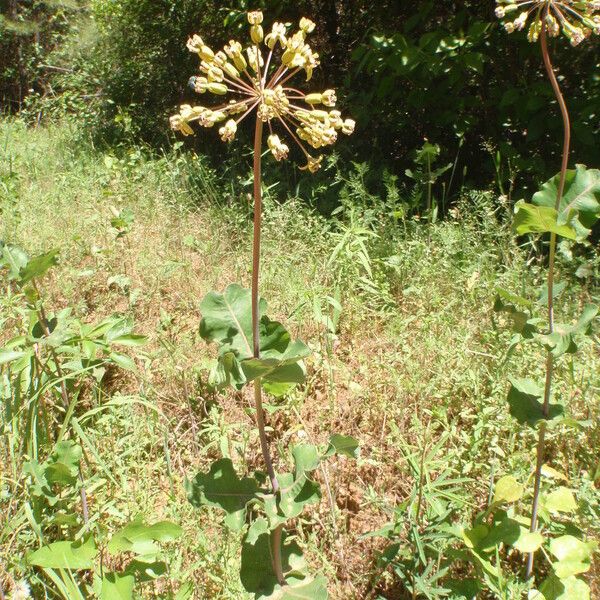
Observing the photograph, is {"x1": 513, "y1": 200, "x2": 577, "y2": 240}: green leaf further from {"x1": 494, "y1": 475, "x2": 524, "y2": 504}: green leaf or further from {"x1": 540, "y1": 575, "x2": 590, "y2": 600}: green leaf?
{"x1": 540, "y1": 575, "x2": 590, "y2": 600}: green leaf

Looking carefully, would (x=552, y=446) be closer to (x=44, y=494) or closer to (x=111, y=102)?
(x=44, y=494)

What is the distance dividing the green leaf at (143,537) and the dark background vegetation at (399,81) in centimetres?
266

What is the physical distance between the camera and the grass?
199 centimetres

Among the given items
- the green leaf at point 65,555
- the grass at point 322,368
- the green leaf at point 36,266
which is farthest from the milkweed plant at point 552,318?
the green leaf at point 36,266

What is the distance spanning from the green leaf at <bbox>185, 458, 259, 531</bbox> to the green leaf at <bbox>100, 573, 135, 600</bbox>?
0.33 m

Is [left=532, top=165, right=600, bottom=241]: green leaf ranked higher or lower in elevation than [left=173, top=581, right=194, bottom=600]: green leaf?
higher

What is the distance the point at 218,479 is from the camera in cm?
144

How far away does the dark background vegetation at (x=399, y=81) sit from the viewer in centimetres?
368

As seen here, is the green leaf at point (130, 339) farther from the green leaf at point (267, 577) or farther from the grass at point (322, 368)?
the green leaf at point (267, 577)

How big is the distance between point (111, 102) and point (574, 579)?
7.07 metres

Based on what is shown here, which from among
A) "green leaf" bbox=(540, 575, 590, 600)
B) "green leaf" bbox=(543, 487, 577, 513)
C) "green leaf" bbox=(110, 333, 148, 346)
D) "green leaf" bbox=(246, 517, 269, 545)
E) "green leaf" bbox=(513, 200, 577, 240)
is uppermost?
"green leaf" bbox=(513, 200, 577, 240)

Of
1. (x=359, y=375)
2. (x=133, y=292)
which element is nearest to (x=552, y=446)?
(x=359, y=375)

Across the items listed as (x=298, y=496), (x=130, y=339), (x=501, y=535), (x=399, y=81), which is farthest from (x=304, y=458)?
(x=399, y=81)

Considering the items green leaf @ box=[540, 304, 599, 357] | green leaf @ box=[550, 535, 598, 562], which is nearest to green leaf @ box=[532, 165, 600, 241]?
green leaf @ box=[540, 304, 599, 357]
